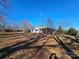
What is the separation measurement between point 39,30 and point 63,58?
164 feet

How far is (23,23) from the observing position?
132375 mm

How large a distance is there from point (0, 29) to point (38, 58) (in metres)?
58.2

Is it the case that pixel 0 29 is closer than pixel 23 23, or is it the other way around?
pixel 0 29

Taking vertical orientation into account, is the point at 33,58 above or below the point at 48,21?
below

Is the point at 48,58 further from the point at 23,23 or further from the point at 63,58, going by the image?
the point at 23,23

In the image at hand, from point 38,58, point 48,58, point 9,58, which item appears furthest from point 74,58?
point 9,58

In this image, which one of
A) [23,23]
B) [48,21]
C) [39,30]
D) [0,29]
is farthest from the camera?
[23,23]

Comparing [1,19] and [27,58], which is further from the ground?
[1,19]

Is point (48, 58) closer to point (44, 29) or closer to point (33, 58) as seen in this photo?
point (33, 58)

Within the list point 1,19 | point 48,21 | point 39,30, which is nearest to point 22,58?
point 1,19

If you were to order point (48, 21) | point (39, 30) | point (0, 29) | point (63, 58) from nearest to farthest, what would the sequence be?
point (63, 58), point (39, 30), point (0, 29), point (48, 21)

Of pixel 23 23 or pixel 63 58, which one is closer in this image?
pixel 63 58

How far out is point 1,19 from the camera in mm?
40312

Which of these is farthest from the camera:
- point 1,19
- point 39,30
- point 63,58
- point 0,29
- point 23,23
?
point 23,23
